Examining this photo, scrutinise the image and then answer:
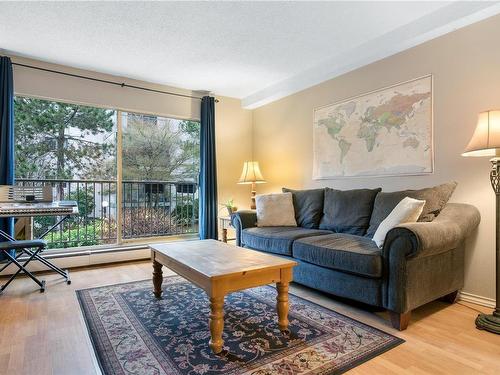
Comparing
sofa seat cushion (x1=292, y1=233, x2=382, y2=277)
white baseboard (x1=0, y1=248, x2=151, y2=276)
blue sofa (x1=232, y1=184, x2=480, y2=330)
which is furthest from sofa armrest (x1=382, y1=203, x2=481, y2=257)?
white baseboard (x1=0, y1=248, x2=151, y2=276)

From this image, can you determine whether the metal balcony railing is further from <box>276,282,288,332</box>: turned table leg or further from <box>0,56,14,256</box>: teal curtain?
<box>276,282,288,332</box>: turned table leg

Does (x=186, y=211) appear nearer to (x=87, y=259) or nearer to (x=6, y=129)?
(x=87, y=259)

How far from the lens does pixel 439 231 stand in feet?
6.84

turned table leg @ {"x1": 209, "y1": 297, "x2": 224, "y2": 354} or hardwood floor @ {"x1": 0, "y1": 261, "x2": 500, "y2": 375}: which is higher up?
turned table leg @ {"x1": 209, "y1": 297, "x2": 224, "y2": 354}

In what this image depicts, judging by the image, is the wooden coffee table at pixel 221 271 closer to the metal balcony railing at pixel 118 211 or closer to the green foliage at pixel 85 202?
the metal balcony railing at pixel 118 211

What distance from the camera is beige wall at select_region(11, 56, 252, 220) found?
3.67 metres

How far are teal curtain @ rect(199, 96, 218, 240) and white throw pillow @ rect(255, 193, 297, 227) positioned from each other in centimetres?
110

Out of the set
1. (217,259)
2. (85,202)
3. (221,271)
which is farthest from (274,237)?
(85,202)

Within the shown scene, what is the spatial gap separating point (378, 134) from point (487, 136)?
1.26 m

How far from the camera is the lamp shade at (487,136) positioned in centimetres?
207

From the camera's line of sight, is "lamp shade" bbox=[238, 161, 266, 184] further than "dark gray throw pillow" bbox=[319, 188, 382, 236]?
Yes

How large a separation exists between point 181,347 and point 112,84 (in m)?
3.56

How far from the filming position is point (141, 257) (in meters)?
Result: 4.12

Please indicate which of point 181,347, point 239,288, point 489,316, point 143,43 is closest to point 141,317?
point 181,347
